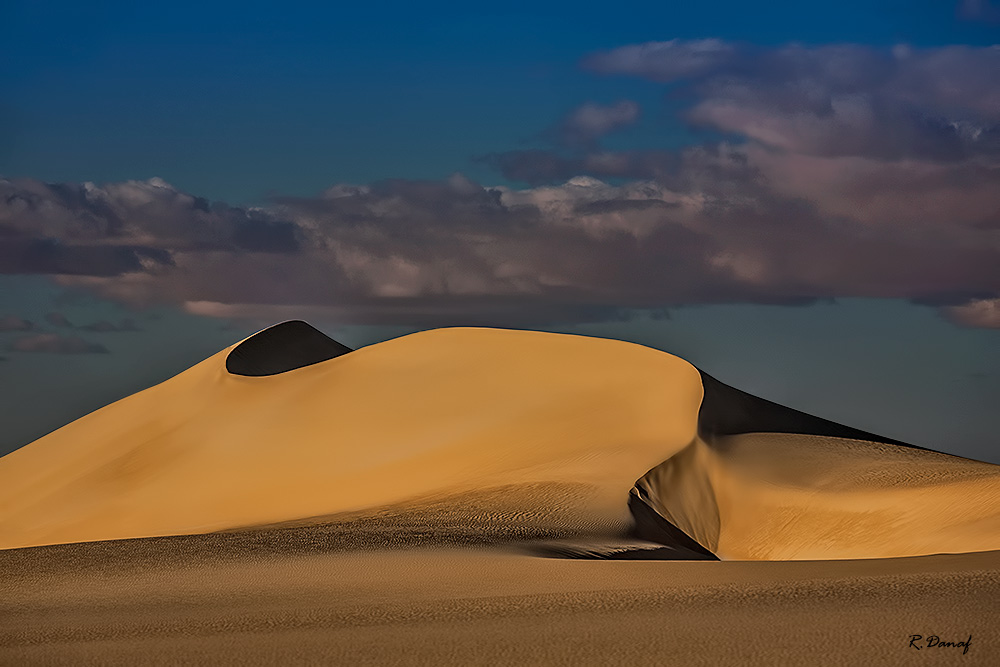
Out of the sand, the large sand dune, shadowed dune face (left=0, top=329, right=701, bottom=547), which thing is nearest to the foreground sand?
the sand

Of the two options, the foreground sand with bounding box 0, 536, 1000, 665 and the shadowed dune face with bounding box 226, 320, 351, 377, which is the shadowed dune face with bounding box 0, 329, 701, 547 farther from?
the foreground sand with bounding box 0, 536, 1000, 665

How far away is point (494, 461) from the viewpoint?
30.9 metres

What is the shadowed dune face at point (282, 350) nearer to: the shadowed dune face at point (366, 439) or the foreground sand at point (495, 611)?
the shadowed dune face at point (366, 439)

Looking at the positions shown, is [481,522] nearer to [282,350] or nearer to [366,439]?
[366,439]

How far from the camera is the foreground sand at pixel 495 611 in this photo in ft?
32.9

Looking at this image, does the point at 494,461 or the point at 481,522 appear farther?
the point at 494,461

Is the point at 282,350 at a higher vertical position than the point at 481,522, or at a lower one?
higher

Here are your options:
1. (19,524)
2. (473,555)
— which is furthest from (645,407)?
(19,524)

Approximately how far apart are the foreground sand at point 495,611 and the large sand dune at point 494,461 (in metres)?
6.08

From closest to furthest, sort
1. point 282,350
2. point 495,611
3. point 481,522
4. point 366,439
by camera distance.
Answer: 1. point 495,611
2. point 481,522
3. point 366,439
4. point 282,350

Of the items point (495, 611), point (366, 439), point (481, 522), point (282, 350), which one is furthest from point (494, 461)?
point (495, 611)

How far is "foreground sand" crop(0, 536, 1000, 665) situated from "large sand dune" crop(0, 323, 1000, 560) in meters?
6.08

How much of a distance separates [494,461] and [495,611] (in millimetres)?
19056

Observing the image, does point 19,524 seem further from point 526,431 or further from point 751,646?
point 751,646
